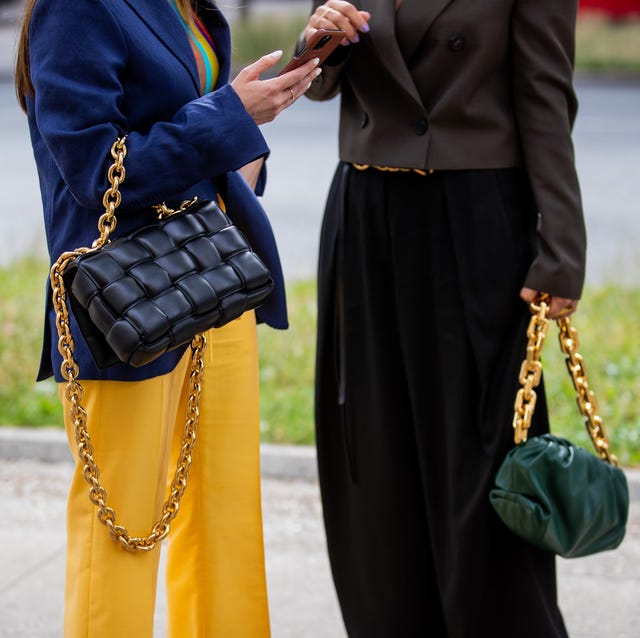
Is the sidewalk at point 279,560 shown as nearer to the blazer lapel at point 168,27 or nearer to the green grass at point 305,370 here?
the green grass at point 305,370

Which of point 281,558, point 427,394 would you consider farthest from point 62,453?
point 427,394

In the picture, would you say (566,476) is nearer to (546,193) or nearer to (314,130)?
(546,193)

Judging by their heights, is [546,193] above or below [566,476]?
above

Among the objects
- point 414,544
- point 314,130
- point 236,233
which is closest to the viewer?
point 236,233

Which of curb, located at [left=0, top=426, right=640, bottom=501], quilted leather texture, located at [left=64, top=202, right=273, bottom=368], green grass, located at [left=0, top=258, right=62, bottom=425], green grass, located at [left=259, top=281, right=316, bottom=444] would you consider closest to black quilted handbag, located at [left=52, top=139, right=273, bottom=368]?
quilted leather texture, located at [left=64, top=202, right=273, bottom=368]

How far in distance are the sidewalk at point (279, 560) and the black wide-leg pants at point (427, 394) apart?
458 millimetres

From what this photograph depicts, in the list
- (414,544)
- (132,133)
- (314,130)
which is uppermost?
(132,133)

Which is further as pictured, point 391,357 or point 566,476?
point 391,357

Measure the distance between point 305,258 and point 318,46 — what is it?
4972mm

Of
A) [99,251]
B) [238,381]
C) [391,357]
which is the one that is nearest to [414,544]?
[391,357]

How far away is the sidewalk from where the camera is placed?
3.11m

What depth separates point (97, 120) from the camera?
1931mm

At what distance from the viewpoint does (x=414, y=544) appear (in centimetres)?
274

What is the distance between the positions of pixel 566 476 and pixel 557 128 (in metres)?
0.76
